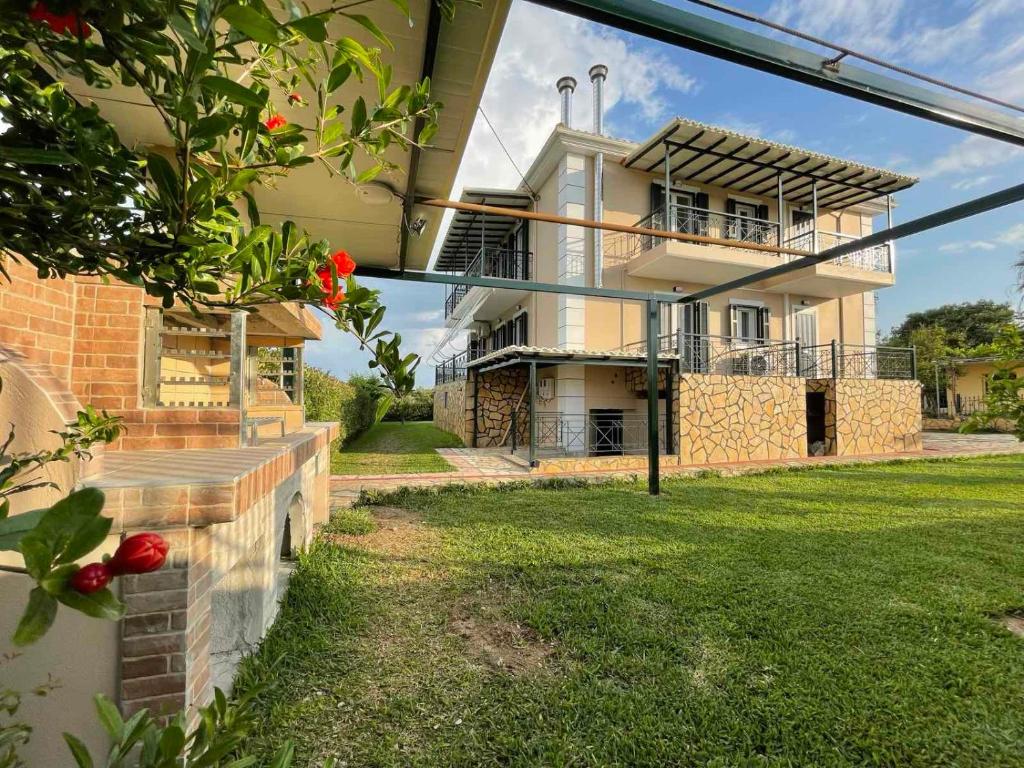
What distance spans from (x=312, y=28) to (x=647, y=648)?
2934mm

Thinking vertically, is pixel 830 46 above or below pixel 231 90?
above

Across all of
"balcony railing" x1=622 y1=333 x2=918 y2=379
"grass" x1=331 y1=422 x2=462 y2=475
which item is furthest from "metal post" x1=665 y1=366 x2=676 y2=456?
"grass" x1=331 y1=422 x2=462 y2=475

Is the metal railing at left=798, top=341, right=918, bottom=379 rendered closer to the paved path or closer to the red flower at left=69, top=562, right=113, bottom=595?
the paved path

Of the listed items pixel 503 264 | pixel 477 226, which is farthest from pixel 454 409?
pixel 477 226

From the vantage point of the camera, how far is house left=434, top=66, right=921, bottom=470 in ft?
35.3

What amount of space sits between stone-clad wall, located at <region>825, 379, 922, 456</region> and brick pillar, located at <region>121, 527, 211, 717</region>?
1389 cm

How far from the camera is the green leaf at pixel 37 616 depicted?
15.9 inches

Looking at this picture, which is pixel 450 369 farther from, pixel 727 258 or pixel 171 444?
pixel 171 444

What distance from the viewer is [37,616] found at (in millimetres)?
422

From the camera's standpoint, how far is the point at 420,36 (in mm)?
1792

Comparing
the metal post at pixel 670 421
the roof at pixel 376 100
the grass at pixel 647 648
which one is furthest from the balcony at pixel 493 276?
the grass at pixel 647 648

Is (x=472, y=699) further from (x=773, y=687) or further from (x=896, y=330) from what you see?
(x=896, y=330)

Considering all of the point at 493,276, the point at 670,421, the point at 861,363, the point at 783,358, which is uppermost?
the point at 493,276

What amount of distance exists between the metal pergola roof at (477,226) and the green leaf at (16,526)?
1116 cm
